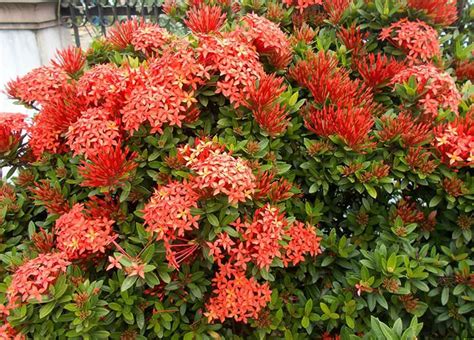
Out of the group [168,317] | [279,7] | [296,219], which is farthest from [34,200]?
[279,7]

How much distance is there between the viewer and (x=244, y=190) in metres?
1.56

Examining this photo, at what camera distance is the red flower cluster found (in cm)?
175

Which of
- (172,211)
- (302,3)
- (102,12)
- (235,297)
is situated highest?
(302,3)

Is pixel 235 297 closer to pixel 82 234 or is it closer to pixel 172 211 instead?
pixel 172 211

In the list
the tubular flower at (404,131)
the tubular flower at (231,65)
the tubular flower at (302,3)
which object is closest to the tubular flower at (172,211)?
the tubular flower at (231,65)

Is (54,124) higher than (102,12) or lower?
higher

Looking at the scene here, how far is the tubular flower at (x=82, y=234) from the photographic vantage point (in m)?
1.64

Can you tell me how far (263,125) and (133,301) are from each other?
815 millimetres

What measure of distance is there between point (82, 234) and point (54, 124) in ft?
1.77

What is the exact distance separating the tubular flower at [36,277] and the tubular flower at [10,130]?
2.11ft

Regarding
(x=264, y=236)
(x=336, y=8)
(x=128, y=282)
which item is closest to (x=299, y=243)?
(x=264, y=236)

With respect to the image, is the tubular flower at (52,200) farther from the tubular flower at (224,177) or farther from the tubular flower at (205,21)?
the tubular flower at (205,21)

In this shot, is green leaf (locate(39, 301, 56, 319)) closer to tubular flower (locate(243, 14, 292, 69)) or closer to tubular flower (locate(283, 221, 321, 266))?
tubular flower (locate(283, 221, 321, 266))

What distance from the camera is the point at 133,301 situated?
169 centimetres
